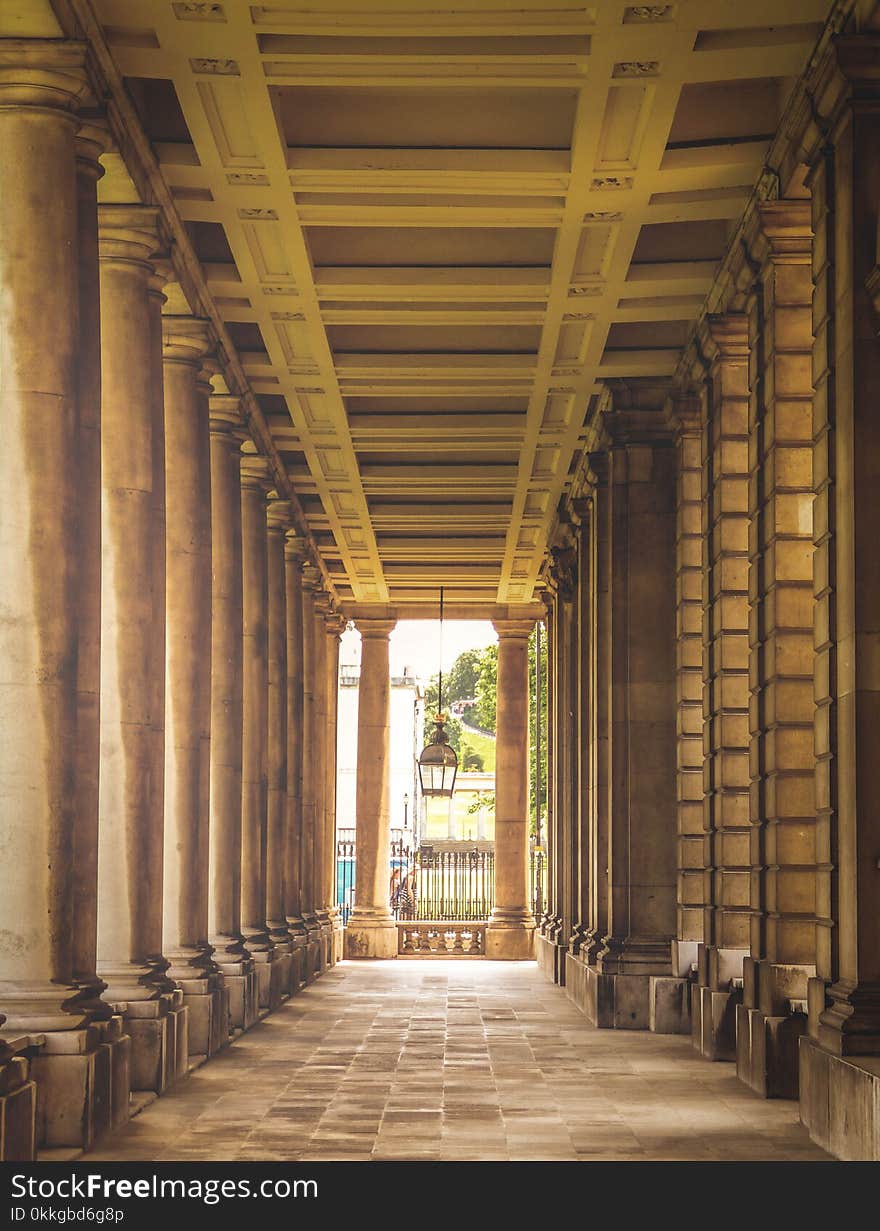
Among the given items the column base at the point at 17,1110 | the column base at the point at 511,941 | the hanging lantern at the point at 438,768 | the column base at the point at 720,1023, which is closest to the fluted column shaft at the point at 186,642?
the column base at the point at 720,1023

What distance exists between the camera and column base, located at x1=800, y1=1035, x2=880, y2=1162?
1470cm

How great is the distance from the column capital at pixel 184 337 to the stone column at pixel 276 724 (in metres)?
12.1

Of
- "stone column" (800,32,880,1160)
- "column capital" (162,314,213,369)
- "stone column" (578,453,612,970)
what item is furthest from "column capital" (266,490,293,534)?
"stone column" (800,32,880,1160)

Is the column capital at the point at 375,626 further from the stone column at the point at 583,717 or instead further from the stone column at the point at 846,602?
the stone column at the point at 846,602

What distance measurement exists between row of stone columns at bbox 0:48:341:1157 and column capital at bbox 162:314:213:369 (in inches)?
1.3

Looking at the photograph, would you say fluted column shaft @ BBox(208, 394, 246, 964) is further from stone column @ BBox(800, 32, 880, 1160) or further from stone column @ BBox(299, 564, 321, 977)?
stone column @ BBox(299, 564, 321, 977)

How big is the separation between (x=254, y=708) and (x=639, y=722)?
7242mm

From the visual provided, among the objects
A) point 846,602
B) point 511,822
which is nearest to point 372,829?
point 511,822

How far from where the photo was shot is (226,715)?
97.2ft

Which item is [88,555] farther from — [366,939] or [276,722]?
[366,939]

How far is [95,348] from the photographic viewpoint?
1798cm

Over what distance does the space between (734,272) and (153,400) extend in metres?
7.89

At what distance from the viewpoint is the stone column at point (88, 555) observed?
17297 mm
